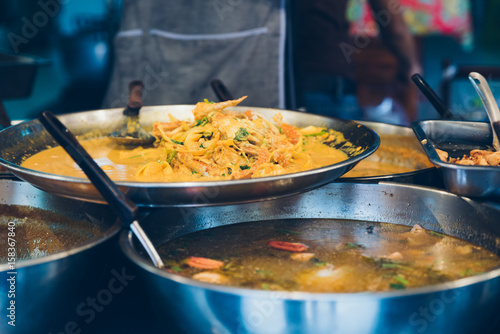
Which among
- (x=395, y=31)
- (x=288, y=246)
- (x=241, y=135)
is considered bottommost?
(x=288, y=246)

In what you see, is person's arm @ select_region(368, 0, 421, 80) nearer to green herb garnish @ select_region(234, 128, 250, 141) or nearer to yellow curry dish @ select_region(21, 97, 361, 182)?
yellow curry dish @ select_region(21, 97, 361, 182)

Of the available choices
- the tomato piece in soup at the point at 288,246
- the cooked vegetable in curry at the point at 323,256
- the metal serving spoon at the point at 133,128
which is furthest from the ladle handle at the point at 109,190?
the metal serving spoon at the point at 133,128

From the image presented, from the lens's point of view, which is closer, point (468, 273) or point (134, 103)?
point (468, 273)

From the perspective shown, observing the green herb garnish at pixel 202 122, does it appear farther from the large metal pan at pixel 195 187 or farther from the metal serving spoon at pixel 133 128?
the large metal pan at pixel 195 187

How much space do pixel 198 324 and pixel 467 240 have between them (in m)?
0.85

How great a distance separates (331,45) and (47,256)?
366cm

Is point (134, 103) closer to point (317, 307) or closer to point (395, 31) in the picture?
point (317, 307)

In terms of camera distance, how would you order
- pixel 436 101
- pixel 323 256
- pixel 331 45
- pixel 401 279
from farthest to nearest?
pixel 331 45 < pixel 436 101 < pixel 323 256 < pixel 401 279

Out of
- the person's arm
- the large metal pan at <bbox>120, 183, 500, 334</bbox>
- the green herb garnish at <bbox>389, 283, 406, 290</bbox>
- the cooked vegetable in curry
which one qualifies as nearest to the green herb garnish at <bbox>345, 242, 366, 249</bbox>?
the cooked vegetable in curry

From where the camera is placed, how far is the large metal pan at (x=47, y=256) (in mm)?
1020

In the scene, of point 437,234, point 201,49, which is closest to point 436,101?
point 437,234

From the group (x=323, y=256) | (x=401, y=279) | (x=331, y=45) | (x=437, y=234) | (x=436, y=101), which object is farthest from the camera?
(x=331, y=45)

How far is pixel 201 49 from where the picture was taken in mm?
3268

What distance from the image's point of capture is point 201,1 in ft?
10.5
